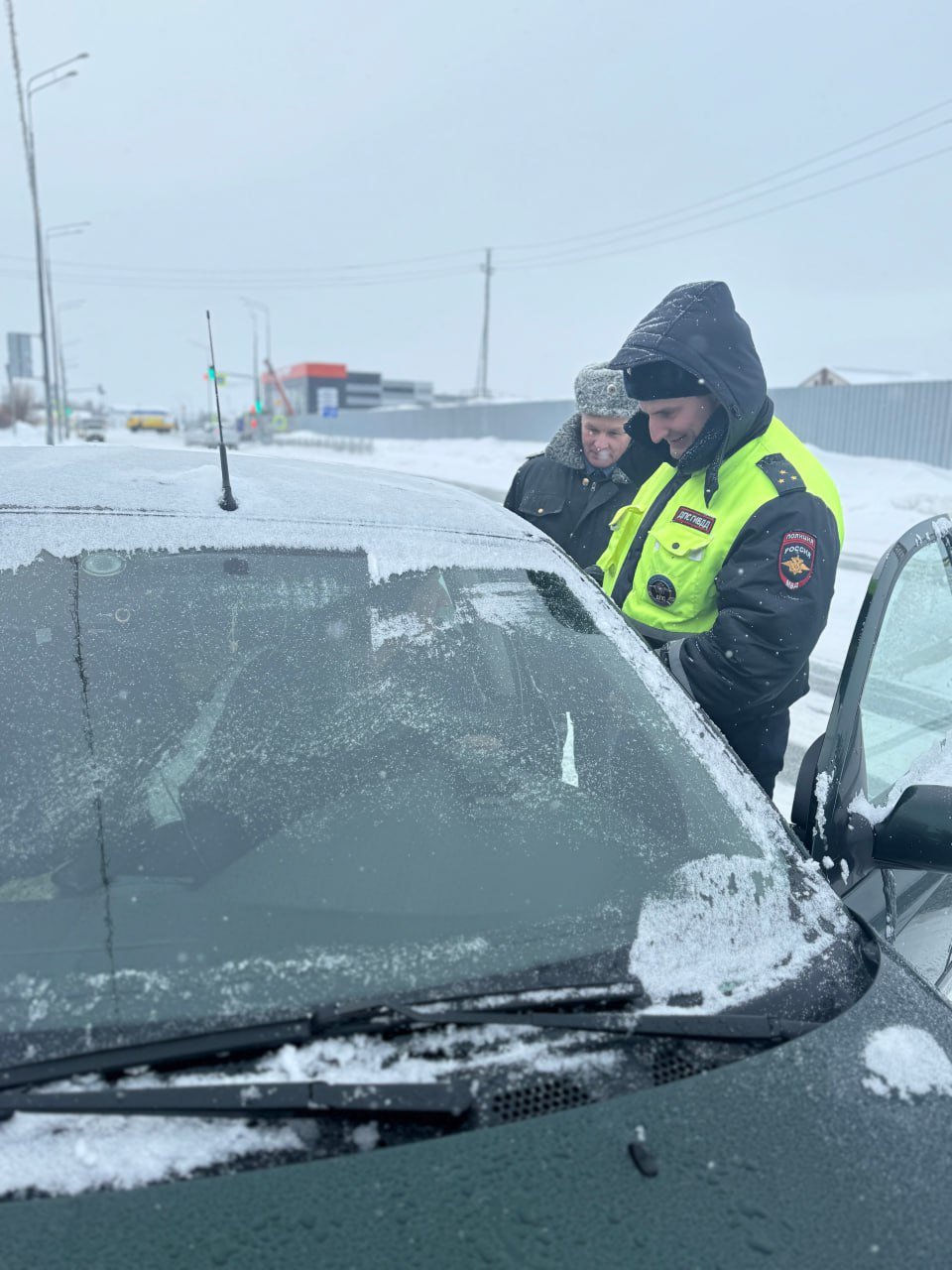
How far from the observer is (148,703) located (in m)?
1.55

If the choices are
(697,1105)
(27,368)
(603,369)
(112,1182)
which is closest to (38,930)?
(112,1182)

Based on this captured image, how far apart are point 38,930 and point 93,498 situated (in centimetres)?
85

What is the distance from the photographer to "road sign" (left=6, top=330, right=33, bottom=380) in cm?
4419

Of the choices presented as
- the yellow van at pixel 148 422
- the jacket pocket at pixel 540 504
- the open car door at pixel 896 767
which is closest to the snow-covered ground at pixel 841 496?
the jacket pocket at pixel 540 504

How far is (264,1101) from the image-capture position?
1.03m

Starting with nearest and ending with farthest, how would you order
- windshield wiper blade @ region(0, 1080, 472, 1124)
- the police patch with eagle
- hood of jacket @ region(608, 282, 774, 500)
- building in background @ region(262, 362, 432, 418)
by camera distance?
windshield wiper blade @ region(0, 1080, 472, 1124), the police patch with eagle, hood of jacket @ region(608, 282, 774, 500), building in background @ region(262, 362, 432, 418)

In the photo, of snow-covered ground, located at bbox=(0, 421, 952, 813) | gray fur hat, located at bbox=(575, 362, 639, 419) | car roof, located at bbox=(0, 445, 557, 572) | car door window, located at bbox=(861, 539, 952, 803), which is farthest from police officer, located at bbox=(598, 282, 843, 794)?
snow-covered ground, located at bbox=(0, 421, 952, 813)

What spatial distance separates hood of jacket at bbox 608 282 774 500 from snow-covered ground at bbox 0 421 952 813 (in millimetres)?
917

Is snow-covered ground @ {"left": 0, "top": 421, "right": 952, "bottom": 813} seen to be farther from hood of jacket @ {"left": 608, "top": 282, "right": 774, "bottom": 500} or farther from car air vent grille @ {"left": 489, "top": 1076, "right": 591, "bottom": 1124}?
car air vent grille @ {"left": 489, "top": 1076, "right": 591, "bottom": 1124}

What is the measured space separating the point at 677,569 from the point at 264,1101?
180 centimetres

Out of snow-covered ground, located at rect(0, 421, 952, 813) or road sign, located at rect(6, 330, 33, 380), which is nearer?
snow-covered ground, located at rect(0, 421, 952, 813)

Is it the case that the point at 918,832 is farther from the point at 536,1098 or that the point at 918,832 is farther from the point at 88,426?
the point at 88,426

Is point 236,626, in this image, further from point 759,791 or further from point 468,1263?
point 468,1263

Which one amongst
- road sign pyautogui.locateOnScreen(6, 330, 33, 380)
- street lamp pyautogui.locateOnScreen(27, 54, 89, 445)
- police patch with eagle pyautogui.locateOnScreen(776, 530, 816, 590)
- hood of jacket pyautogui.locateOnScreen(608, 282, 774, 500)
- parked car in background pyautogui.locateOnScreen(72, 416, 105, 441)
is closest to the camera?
police patch with eagle pyautogui.locateOnScreen(776, 530, 816, 590)
